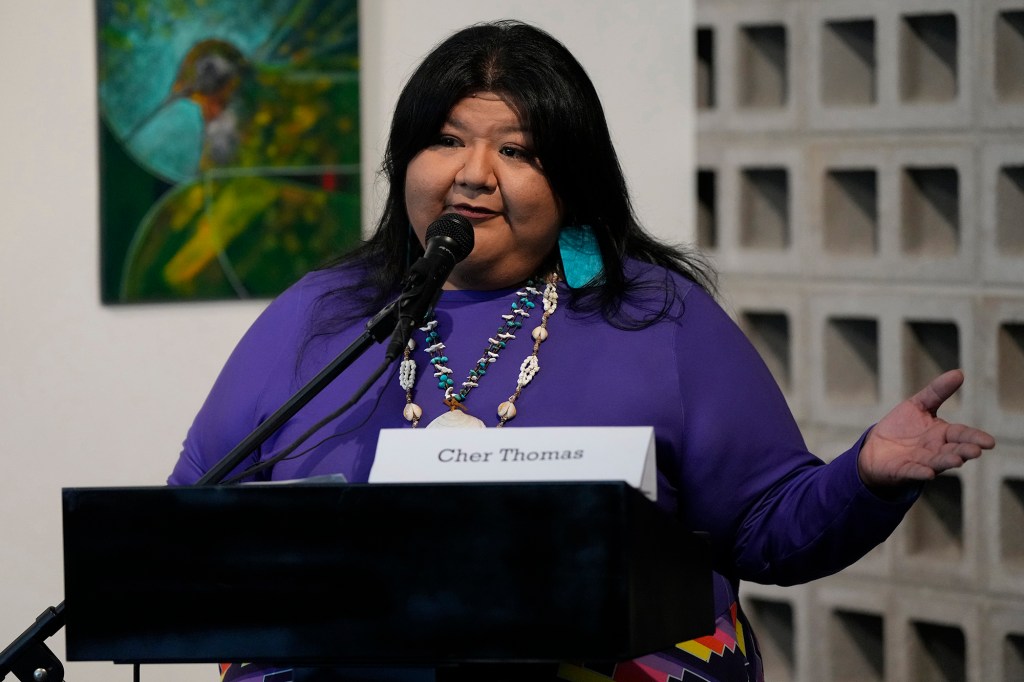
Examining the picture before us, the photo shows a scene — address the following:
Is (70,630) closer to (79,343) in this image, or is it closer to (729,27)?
(79,343)

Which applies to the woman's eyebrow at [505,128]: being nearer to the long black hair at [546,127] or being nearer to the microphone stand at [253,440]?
→ the long black hair at [546,127]

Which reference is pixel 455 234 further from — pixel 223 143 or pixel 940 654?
pixel 940 654

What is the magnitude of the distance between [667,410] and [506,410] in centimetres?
23

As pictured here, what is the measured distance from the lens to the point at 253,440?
1.64m

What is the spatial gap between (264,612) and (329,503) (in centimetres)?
14

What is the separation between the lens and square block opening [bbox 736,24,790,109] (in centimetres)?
374

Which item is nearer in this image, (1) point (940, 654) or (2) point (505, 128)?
(2) point (505, 128)

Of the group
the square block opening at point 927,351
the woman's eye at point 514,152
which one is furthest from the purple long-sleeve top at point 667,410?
the square block opening at point 927,351

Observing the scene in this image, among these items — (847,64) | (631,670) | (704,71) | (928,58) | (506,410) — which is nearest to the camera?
(631,670)

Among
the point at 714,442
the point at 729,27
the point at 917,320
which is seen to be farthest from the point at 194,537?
the point at 729,27

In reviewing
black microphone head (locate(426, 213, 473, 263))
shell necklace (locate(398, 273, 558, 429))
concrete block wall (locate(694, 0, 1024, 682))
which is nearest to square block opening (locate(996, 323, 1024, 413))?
concrete block wall (locate(694, 0, 1024, 682))

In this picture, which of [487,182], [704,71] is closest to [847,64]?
[704,71]

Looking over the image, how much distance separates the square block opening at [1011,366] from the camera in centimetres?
325

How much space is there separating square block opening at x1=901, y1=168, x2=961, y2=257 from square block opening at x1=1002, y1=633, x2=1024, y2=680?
3.06 ft
